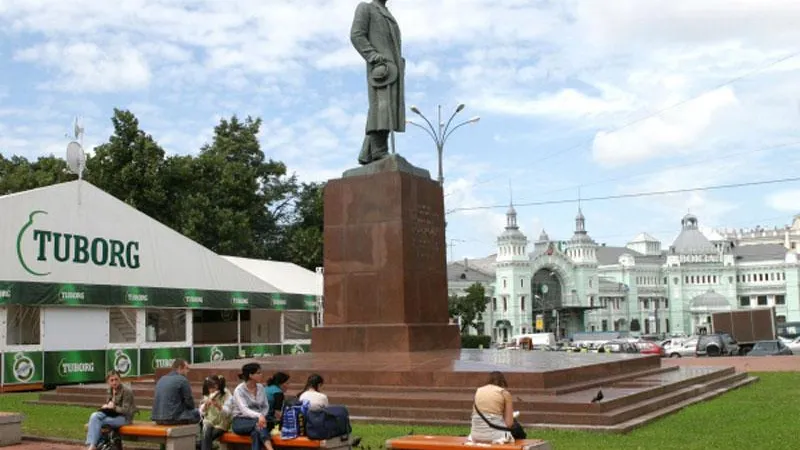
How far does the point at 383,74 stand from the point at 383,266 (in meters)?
3.74

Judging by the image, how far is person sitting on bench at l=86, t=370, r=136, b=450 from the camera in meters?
9.44

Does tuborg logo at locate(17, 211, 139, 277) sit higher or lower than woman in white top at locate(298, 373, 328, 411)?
higher

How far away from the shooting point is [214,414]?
9.23 m

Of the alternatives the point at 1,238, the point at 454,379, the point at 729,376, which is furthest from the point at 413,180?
the point at 1,238

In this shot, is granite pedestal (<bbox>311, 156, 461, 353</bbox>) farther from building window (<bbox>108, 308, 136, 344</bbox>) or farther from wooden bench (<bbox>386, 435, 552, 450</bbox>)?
building window (<bbox>108, 308, 136, 344</bbox>)

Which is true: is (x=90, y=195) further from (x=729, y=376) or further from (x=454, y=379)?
(x=729, y=376)

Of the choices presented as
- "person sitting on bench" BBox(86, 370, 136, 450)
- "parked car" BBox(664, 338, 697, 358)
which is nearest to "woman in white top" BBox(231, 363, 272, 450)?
"person sitting on bench" BBox(86, 370, 136, 450)

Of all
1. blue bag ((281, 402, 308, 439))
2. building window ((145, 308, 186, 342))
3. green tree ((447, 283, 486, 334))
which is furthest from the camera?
green tree ((447, 283, 486, 334))

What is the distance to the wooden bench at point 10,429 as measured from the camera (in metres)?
11.1

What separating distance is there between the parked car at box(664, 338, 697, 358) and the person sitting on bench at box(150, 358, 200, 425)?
3665 cm

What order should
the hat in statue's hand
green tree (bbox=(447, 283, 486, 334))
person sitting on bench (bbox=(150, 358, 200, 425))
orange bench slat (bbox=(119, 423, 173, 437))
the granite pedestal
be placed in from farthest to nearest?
green tree (bbox=(447, 283, 486, 334)) → the hat in statue's hand → the granite pedestal → person sitting on bench (bbox=(150, 358, 200, 425)) → orange bench slat (bbox=(119, 423, 173, 437))

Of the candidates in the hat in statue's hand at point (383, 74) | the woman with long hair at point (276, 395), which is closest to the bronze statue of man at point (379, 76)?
the hat in statue's hand at point (383, 74)

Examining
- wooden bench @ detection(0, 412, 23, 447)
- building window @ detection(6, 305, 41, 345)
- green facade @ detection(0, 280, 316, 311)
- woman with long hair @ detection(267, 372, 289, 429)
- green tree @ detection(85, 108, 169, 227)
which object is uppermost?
green tree @ detection(85, 108, 169, 227)

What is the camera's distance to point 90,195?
2380 centimetres
